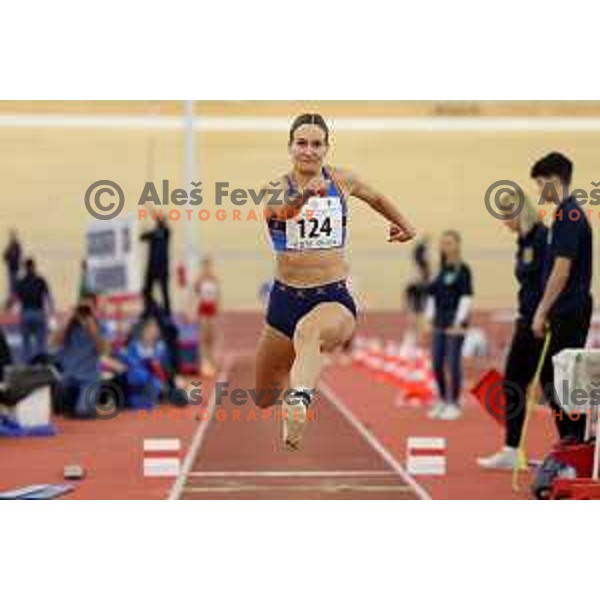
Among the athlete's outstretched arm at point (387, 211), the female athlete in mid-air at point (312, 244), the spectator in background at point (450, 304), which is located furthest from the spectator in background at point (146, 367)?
the athlete's outstretched arm at point (387, 211)

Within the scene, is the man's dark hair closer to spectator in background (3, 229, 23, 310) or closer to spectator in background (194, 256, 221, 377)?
spectator in background (194, 256, 221, 377)

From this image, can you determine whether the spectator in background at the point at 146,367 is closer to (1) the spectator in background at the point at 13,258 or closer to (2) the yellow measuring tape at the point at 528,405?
(1) the spectator in background at the point at 13,258

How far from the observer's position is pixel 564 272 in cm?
816

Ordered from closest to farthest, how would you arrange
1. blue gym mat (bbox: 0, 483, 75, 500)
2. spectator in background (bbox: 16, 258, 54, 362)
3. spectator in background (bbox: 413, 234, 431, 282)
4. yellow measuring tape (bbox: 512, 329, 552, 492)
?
1. blue gym mat (bbox: 0, 483, 75, 500)
2. yellow measuring tape (bbox: 512, 329, 552, 492)
3. spectator in background (bbox: 16, 258, 54, 362)
4. spectator in background (bbox: 413, 234, 431, 282)

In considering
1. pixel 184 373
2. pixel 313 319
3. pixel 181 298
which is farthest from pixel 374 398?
pixel 313 319

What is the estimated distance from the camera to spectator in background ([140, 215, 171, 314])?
12477 mm

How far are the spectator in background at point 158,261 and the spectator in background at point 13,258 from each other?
131 inches

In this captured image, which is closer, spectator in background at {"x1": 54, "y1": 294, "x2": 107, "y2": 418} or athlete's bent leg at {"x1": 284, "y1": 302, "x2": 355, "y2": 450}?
athlete's bent leg at {"x1": 284, "y1": 302, "x2": 355, "y2": 450}

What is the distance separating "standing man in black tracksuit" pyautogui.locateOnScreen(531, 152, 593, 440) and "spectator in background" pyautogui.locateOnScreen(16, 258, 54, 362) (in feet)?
29.1

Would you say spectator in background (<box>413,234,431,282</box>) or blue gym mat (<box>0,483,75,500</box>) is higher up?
spectator in background (<box>413,234,431,282</box>)

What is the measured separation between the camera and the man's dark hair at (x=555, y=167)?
8.05 metres

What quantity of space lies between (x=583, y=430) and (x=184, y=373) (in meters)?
9.50

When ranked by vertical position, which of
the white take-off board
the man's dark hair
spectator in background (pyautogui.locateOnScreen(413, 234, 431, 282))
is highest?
the man's dark hair

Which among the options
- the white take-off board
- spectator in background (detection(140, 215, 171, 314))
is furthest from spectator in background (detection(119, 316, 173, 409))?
the white take-off board
